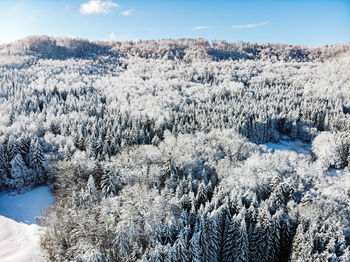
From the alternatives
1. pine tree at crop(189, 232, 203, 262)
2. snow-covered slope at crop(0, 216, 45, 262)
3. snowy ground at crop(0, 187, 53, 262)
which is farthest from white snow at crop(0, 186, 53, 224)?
pine tree at crop(189, 232, 203, 262)

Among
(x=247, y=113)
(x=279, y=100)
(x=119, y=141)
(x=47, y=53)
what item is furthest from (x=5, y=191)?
(x=47, y=53)

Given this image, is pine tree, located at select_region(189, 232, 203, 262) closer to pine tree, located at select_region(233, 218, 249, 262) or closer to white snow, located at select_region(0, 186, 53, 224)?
pine tree, located at select_region(233, 218, 249, 262)

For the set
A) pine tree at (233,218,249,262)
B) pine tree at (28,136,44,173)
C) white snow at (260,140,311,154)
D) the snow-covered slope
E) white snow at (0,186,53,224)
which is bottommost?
white snow at (260,140,311,154)

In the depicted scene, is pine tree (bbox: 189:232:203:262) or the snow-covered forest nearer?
pine tree (bbox: 189:232:203:262)

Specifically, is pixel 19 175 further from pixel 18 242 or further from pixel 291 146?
pixel 291 146

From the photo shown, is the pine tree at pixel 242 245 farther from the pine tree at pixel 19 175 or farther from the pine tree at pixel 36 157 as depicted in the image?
the pine tree at pixel 19 175

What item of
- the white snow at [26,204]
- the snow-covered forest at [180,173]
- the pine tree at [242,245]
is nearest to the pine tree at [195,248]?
the snow-covered forest at [180,173]
